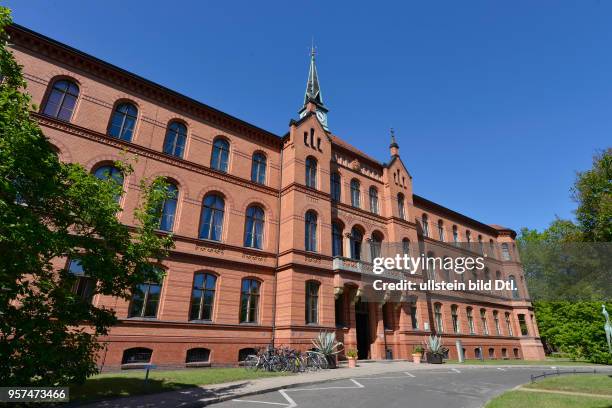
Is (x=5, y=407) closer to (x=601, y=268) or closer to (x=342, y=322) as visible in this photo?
(x=342, y=322)

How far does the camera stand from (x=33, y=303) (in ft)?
22.5

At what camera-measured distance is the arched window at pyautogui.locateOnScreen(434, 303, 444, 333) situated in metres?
28.5

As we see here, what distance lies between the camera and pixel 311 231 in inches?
862

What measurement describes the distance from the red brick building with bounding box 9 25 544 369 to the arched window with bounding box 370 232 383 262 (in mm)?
153

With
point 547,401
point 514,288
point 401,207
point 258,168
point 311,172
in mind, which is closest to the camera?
point 547,401

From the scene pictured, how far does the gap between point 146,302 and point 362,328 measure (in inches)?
573

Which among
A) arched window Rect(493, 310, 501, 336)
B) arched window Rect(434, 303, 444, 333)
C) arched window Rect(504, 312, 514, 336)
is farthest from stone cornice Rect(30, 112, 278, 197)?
arched window Rect(504, 312, 514, 336)

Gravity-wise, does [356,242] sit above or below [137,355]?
above

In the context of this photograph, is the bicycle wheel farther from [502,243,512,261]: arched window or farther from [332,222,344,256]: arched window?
[502,243,512,261]: arched window

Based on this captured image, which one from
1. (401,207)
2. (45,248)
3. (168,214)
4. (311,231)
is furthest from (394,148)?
(45,248)

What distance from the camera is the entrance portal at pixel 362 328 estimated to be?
23.4 m

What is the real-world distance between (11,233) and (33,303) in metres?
1.88

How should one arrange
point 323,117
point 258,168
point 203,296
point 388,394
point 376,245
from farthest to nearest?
1. point 323,117
2. point 376,245
3. point 258,168
4. point 203,296
5. point 388,394

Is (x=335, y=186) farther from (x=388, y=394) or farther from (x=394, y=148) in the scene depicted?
(x=388, y=394)
